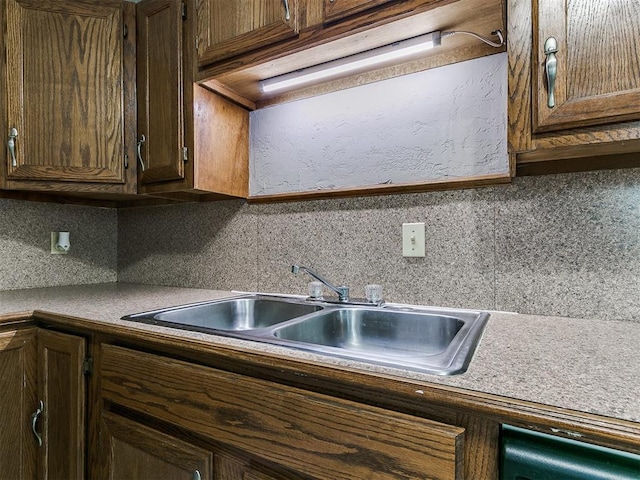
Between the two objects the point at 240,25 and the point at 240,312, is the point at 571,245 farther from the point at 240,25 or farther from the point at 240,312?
the point at 240,25

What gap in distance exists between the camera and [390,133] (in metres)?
1.30

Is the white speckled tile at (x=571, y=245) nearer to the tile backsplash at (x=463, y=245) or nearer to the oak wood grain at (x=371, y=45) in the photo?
the tile backsplash at (x=463, y=245)

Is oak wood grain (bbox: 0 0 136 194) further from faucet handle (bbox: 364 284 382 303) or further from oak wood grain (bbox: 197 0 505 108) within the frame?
→ faucet handle (bbox: 364 284 382 303)

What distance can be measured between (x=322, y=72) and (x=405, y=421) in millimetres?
1106

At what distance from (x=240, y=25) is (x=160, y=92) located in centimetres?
42

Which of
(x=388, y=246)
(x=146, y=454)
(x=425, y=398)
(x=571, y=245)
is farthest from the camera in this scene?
(x=388, y=246)

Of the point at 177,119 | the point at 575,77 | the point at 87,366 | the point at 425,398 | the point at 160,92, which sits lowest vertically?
the point at 87,366

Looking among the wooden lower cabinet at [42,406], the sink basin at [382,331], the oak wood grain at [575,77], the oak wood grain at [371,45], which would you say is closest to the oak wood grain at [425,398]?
the sink basin at [382,331]

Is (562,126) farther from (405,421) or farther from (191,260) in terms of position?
(191,260)

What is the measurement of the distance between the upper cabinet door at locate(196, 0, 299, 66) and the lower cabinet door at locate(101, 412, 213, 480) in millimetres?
1109

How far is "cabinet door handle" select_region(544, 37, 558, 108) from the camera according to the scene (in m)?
0.75

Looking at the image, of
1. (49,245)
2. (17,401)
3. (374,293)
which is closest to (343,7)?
(374,293)

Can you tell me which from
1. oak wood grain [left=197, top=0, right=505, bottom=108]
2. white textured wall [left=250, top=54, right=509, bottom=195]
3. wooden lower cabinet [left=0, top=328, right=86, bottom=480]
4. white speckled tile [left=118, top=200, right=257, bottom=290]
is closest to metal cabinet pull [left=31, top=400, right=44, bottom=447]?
wooden lower cabinet [left=0, top=328, right=86, bottom=480]

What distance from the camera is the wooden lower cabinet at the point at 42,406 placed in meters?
1.04
